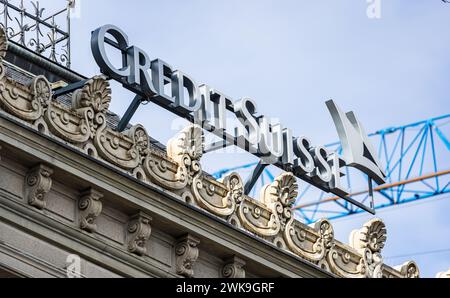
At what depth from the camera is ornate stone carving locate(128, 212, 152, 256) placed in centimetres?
4412

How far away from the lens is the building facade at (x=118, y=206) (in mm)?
41406

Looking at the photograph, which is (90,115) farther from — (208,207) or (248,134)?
(248,134)

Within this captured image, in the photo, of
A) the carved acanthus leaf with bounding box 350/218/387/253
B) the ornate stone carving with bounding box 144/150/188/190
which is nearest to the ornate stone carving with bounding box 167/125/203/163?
the ornate stone carving with bounding box 144/150/188/190

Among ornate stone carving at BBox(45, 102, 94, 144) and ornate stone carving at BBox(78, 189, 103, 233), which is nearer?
ornate stone carving at BBox(45, 102, 94, 144)

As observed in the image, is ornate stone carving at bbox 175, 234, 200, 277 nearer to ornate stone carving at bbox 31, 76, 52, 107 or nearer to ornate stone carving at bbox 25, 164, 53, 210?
ornate stone carving at bbox 25, 164, 53, 210

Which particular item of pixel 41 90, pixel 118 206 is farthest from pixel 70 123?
pixel 118 206

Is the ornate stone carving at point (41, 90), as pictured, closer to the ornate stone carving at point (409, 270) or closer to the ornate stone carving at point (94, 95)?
the ornate stone carving at point (94, 95)

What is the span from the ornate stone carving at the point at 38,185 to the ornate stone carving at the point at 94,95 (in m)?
2.56

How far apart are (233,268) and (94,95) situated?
625cm

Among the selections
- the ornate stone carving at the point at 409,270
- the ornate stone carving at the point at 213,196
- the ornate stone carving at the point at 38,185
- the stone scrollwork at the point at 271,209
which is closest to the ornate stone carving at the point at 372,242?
the ornate stone carving at the point at 409,270

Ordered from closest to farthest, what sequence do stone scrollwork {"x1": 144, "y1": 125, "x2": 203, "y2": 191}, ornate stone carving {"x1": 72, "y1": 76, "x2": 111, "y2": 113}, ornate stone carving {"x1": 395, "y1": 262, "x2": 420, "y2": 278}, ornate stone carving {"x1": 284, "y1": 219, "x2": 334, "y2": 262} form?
ornate stone carving {"x1": 72, "y1": 76, "x2": 111, "y2": 113} < stone scrollwork {"x1": 144, "y1": 125, "x2": 203, "y2": 191} < ornate stone carving {"x1": 284, "y1": 219, "x2": 334, "y2": 262} < ornate stone carving {"x1": 395, "y1": 262, "x2": 420, "y2": 278}

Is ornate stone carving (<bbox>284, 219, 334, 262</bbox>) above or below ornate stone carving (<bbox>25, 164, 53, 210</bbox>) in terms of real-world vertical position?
above

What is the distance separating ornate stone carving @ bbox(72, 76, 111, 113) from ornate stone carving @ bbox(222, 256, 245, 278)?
18.6 feet

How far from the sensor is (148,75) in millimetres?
48281
